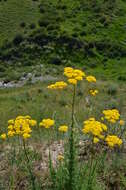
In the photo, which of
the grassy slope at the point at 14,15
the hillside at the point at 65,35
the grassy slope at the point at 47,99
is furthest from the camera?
the grassy slope at the point at 14,15

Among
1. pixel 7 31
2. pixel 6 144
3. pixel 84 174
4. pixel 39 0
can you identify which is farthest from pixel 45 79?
pixel 84 174

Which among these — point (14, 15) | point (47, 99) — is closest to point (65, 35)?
point (14, 15)

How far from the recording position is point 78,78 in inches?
157

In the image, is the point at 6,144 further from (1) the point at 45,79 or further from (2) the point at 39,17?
(2) the point at 39,17

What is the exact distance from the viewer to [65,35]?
93.2 feet

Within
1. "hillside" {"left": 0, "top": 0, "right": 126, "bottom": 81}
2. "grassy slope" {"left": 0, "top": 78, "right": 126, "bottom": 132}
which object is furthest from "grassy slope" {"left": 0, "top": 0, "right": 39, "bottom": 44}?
"grassy slope" {"left": 0, "top": 78, "right": 126, "bottom": 132}

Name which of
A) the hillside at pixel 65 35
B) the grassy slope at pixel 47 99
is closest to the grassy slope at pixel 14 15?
the hillside at pixel 65 35

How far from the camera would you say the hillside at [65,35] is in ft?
88.2

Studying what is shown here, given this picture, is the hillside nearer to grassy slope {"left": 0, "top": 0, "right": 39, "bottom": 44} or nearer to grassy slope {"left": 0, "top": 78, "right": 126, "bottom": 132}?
grassy slope {"left": 0, "top": 0, "right": 39, "bottom": 44}

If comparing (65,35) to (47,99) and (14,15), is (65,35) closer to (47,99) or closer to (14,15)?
(14,15)

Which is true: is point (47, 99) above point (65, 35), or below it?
above

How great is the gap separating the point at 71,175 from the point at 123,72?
2089cm

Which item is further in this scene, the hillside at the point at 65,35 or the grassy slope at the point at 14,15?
the grassy slope at the point at 14,15

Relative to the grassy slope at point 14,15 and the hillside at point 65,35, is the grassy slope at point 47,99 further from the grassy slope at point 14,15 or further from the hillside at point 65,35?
the grassy slope at point 14,15
